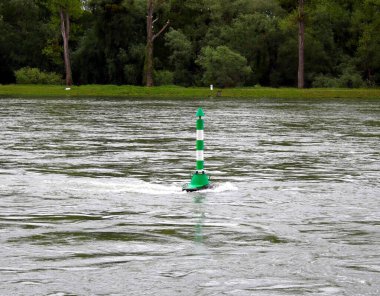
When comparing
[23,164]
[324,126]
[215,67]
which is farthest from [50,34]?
[23,164]

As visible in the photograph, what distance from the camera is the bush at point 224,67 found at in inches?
3007

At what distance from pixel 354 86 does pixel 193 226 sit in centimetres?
7002

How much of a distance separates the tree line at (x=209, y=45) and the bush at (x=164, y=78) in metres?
0.08

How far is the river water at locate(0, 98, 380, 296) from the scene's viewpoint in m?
7.41

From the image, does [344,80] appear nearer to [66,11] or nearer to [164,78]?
[164,78]

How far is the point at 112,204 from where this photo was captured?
1177cm

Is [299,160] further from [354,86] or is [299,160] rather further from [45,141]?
[354,86]

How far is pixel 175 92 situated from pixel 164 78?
12.7 meters

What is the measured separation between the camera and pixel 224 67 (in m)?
76.3

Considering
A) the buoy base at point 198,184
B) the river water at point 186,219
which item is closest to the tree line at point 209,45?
the river water at point 186,219

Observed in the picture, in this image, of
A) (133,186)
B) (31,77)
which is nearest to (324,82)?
(31,77)

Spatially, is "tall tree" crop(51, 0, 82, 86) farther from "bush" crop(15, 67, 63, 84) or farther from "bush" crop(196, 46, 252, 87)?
"bush" crop(196, 46, 252, 87)

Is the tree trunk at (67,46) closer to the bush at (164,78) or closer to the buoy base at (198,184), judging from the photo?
the bush at (164,78)

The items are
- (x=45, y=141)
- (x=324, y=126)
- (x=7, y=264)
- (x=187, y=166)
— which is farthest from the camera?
(x=324, y=126)
